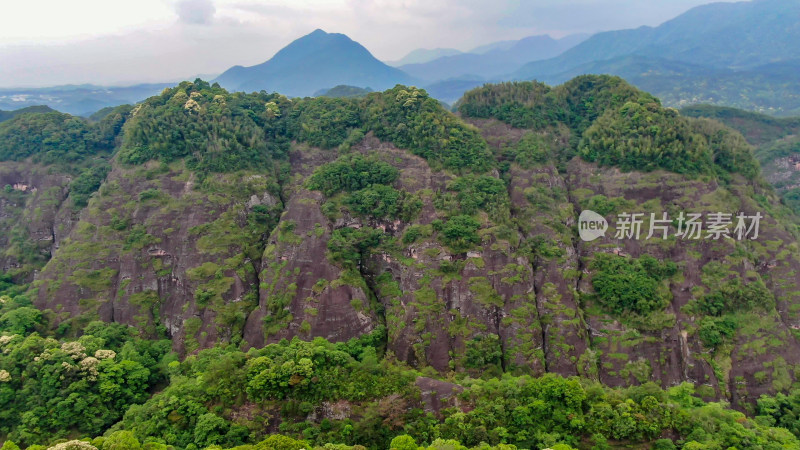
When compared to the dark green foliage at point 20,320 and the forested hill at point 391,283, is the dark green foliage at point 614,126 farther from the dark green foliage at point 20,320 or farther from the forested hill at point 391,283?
the dark green foliage at point 20,320

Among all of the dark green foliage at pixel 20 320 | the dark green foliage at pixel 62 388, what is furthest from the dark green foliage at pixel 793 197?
the dark green foliage at pixel 20 320

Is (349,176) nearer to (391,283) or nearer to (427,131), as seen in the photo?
(427,131)

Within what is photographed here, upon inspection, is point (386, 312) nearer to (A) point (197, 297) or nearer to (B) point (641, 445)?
(A) point (197, 297)

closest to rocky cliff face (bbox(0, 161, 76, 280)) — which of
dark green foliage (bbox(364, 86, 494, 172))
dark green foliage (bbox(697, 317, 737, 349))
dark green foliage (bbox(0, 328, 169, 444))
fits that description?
dark green foliage (bbox(0, 328, 169, 444))

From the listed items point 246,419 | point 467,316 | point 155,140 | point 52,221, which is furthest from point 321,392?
point 52,221

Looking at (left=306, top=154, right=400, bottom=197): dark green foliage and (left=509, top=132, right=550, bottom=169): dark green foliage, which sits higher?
(left=509, top=132, right=550, bottom=169): dark green foliage

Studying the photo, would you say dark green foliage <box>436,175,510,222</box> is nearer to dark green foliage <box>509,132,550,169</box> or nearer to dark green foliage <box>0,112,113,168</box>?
dark green foliage <box>509,132,550,169</box>

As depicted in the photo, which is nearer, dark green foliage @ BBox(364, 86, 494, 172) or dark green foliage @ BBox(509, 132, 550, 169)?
dark green foliage @ BBox(364, 86, 494, 172)
